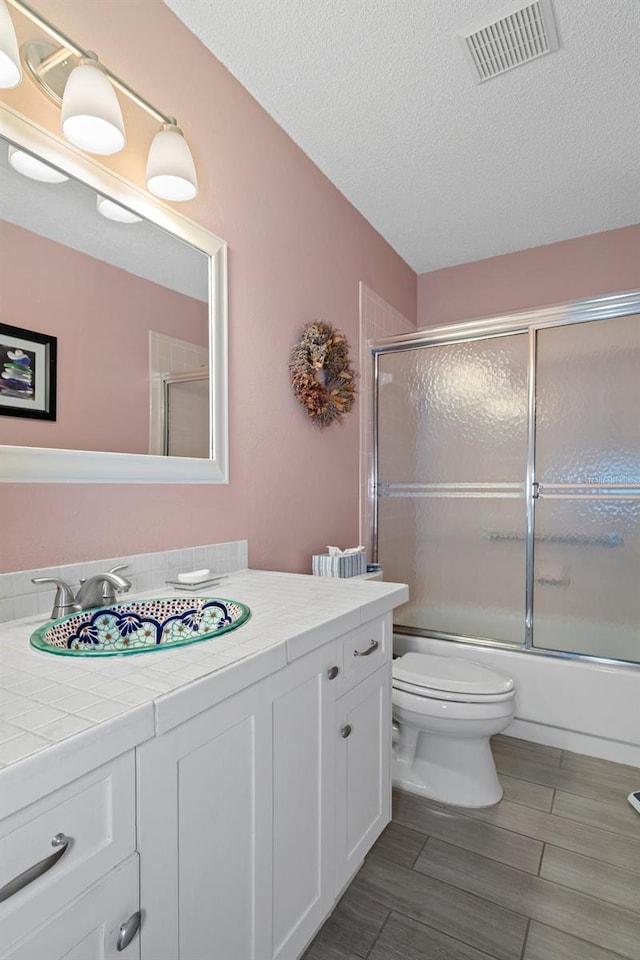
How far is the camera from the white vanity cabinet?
0.71 meters

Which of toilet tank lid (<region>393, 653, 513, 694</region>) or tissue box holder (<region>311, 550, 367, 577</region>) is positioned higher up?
tissue box holder (<region>311, 550, 367, 577</region>)

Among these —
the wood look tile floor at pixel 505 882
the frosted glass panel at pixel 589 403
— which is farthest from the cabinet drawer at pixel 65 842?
the frosted glass panel at pixel 589 403

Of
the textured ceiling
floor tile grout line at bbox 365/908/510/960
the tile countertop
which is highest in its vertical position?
the textured ceiling

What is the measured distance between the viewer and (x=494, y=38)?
157 cm

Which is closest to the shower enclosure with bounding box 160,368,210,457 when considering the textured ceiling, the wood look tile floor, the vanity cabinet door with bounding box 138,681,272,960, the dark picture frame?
the dark picture frame

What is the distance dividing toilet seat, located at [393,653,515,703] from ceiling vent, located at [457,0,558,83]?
2089mm

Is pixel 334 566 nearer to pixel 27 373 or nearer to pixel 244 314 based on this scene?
pixel 244 314

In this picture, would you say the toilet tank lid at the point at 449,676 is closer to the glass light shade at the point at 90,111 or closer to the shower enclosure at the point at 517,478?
the shower enclosure at the point at 517,478

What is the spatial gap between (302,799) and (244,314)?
143 cm

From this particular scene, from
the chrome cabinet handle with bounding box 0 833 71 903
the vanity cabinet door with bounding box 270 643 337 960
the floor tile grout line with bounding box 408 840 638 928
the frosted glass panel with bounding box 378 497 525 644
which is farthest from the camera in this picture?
the frosted glass panel with bounding box 378 497 525 644

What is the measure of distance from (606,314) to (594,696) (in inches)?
62.4

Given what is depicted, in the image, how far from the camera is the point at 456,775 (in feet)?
5.76

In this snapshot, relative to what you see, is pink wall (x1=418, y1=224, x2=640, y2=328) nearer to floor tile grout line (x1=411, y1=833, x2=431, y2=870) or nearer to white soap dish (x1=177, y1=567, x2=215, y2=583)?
white soap dish (x1=177, y1=567, x2=215, y2=583)

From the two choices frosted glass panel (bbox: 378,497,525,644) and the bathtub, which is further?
frosted glass panel (bbox: 378,497,525,644)
